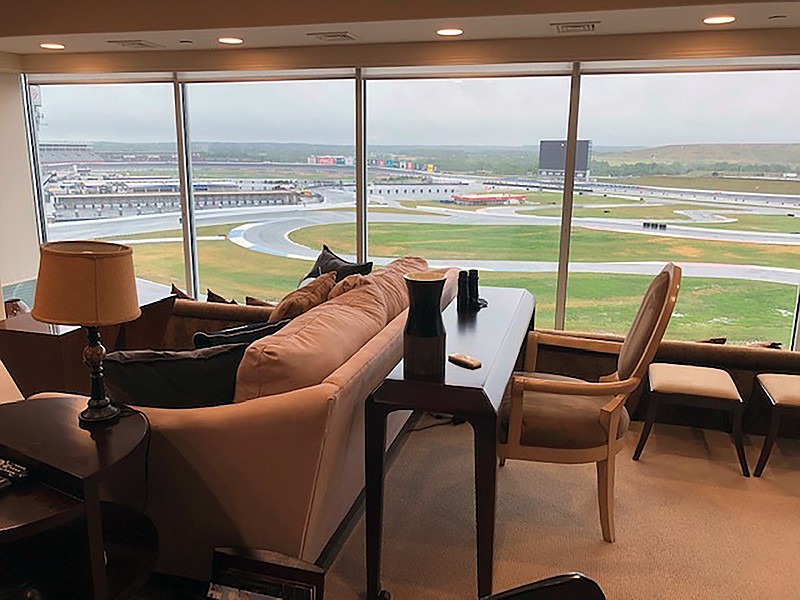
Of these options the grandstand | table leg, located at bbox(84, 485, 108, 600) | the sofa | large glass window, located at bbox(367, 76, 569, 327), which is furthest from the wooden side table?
the grandstand

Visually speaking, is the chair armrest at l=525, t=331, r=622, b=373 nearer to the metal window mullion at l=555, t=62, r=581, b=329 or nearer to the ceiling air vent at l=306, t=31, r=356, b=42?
the metal window mullion at l=555, t=62, r=581, b=329

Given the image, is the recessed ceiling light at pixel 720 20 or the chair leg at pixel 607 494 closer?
the chair leg at pixel 607 494

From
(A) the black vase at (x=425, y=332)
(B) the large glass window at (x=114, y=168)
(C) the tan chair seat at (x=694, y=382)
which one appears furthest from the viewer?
(B) the large glass window at (x=114, y=168)

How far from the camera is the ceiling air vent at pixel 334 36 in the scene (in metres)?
4.15

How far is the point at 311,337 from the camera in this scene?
2033mm

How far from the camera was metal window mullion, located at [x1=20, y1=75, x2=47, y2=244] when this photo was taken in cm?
590

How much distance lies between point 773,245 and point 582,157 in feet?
5.37

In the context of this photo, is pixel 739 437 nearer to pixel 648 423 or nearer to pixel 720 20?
pixel 648 423

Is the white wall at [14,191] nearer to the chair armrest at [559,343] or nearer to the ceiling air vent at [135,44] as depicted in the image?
the ceiling air vent at [135,44]

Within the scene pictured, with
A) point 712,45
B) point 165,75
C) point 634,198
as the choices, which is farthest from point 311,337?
point 165,75

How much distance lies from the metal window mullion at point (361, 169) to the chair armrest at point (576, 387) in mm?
3317

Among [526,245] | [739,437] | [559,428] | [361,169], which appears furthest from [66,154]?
[739,437]

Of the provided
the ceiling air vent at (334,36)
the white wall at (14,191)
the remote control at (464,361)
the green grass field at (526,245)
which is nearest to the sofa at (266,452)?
the remote control at (464,361)

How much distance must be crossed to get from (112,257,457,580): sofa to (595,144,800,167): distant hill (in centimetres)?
360
